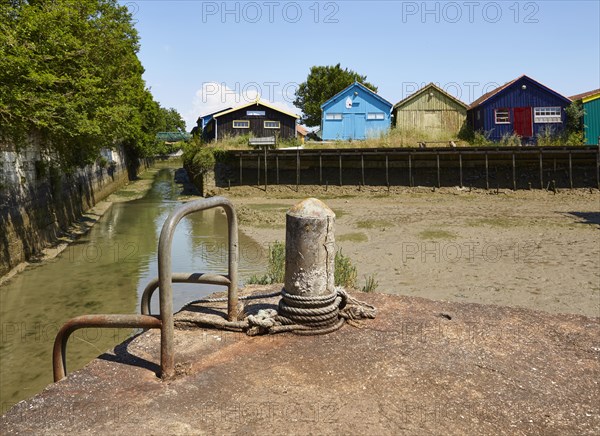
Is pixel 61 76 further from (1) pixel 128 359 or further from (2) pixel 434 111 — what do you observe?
(2) pixel 434 111

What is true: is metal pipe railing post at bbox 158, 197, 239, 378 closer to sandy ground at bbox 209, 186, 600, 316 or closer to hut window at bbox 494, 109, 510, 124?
sandy ground at bbox 209, 186, 600, 316

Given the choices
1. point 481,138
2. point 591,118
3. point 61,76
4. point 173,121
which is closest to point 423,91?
point 481,138

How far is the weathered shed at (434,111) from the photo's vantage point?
35.9 metres

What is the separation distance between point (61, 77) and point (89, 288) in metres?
6.73

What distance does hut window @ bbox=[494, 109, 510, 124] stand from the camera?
32.6 m

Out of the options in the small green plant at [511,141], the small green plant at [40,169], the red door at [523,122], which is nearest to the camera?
the small green plant at [40,169]

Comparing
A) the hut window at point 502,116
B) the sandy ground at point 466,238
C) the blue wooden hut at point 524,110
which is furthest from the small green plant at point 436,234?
the hut window at point 502,116

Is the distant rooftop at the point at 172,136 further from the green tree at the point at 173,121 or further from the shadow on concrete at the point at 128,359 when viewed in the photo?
the shadow on concrete at the point at 128,359

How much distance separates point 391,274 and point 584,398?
8.34m

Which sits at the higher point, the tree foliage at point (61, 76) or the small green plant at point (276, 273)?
the tree foliage at point (61, 76)

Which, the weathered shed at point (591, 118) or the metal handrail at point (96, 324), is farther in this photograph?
the weathered shed at point (591, 118)

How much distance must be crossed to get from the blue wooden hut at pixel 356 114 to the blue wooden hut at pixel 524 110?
7632 mm

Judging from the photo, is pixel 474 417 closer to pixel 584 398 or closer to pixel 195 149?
pixel 584 398

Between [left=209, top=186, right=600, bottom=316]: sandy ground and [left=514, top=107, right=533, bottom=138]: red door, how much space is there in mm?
7998
